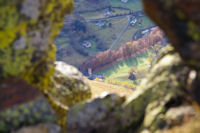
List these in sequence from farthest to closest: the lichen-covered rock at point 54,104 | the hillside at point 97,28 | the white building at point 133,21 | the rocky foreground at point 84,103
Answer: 1. the white building at point 133,21
2. the hillside at point 97,28
3. the lichen-covered rock at point 54,104
4. the rocky foreground at point 84,103

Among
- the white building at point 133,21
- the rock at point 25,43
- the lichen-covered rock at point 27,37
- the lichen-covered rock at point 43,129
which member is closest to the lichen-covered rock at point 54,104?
the rock at point 25,43

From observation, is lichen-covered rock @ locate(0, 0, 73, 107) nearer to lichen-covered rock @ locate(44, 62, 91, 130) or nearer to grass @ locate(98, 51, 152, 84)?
lichen-covered rock @ locate(44, 62, 91, 130)

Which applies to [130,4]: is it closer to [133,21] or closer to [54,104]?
[133,21]

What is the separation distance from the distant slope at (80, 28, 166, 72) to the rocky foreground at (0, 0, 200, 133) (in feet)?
372

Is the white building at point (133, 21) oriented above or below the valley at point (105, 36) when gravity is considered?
above

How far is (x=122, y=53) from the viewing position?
135125 millimetres

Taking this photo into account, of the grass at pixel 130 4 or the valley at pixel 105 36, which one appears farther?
the grass at pixel 130 4

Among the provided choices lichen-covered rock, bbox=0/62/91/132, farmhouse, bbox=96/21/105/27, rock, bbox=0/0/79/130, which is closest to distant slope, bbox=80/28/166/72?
farmhouse, bbox=96/21/105/27

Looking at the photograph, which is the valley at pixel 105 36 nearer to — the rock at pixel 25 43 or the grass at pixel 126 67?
the grass at pixel 126 67

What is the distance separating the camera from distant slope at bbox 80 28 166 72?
131 m

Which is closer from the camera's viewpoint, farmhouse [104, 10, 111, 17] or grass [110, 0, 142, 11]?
farmhouse [104, 10, 111, 17]

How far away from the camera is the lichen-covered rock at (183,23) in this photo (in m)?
9.44

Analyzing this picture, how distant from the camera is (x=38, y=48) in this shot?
43.4ft

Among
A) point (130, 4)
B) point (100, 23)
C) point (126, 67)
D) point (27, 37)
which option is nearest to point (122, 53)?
point (126, 67)
